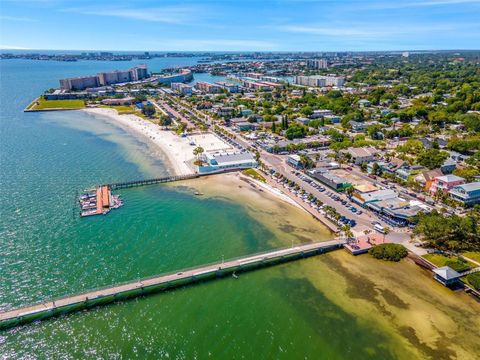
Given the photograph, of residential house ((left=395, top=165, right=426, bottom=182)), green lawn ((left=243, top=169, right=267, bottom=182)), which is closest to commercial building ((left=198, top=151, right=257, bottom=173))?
green lawn ((left=243, top=169, right=267, bottom=182))

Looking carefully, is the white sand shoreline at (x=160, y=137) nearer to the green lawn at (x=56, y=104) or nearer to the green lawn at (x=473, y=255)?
the green lawn at (x=56, y=104)

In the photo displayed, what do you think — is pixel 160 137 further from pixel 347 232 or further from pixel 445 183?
pixel 445 183

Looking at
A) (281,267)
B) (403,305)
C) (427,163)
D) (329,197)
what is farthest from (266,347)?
(427,163)

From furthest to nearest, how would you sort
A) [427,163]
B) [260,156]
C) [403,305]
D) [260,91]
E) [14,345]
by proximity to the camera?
[260,91]
[260,156]
[427,163]
[403,305]
[14,345]

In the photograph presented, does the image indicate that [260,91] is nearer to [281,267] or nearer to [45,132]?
[45,132]

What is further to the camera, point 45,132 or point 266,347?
point 45,132

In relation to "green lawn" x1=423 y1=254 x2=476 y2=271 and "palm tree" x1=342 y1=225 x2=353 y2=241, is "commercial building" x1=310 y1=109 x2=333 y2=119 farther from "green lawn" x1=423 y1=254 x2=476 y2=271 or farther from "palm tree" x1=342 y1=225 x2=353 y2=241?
"green lawn" x1=423 y1=254 x2=476 y2=271

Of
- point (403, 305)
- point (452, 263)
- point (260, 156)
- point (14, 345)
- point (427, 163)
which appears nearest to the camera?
point (14, 345)
